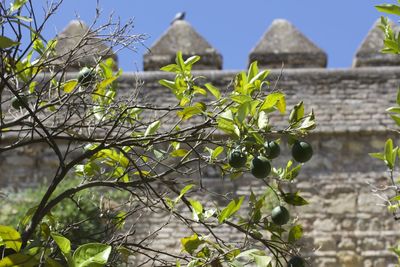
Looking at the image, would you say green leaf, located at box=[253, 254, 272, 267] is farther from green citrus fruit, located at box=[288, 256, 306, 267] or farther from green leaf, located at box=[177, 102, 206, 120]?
green leaf, located at box=[177, 102, 206, 120]

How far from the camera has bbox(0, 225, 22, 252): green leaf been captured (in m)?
2.04

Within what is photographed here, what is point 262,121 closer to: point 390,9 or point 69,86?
point 390,9

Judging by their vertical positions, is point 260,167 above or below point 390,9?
below

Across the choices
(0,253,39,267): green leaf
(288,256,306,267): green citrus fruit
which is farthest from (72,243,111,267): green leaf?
(288,256,306,267): green citrus fruit

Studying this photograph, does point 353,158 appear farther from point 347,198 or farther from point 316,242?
point 316,242

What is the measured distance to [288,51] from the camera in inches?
291

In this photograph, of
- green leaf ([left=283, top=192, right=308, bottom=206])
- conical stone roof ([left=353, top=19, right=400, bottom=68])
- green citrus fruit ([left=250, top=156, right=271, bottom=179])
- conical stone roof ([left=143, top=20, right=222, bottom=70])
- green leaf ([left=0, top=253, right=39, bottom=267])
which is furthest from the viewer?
conical stone roof ([left=353, top=19, right=400, bottom=68])

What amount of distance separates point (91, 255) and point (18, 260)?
233 millimetres

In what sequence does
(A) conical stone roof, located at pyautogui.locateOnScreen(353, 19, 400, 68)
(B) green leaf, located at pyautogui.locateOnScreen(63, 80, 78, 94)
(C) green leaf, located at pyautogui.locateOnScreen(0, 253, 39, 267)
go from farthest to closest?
(A) conical stone roof, located at pyautogui.locateOnScreen(353, 19, 400, 68), (B) green leaf, located at pyautogui.locateOnScreen(63, 80, 78, 94), (C) green leaf, located at pyautogui.locateOnScreen(0, 253, 39, 267)

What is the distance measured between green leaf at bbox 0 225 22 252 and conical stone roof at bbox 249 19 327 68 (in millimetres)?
5351

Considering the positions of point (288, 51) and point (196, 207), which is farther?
point (288, 51)

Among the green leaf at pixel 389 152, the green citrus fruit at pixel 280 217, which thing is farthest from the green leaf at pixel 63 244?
the green leaf at pixel 389 152

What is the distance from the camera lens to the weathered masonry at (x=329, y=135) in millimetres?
6745

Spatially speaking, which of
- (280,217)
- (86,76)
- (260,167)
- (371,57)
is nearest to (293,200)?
(280,217)
